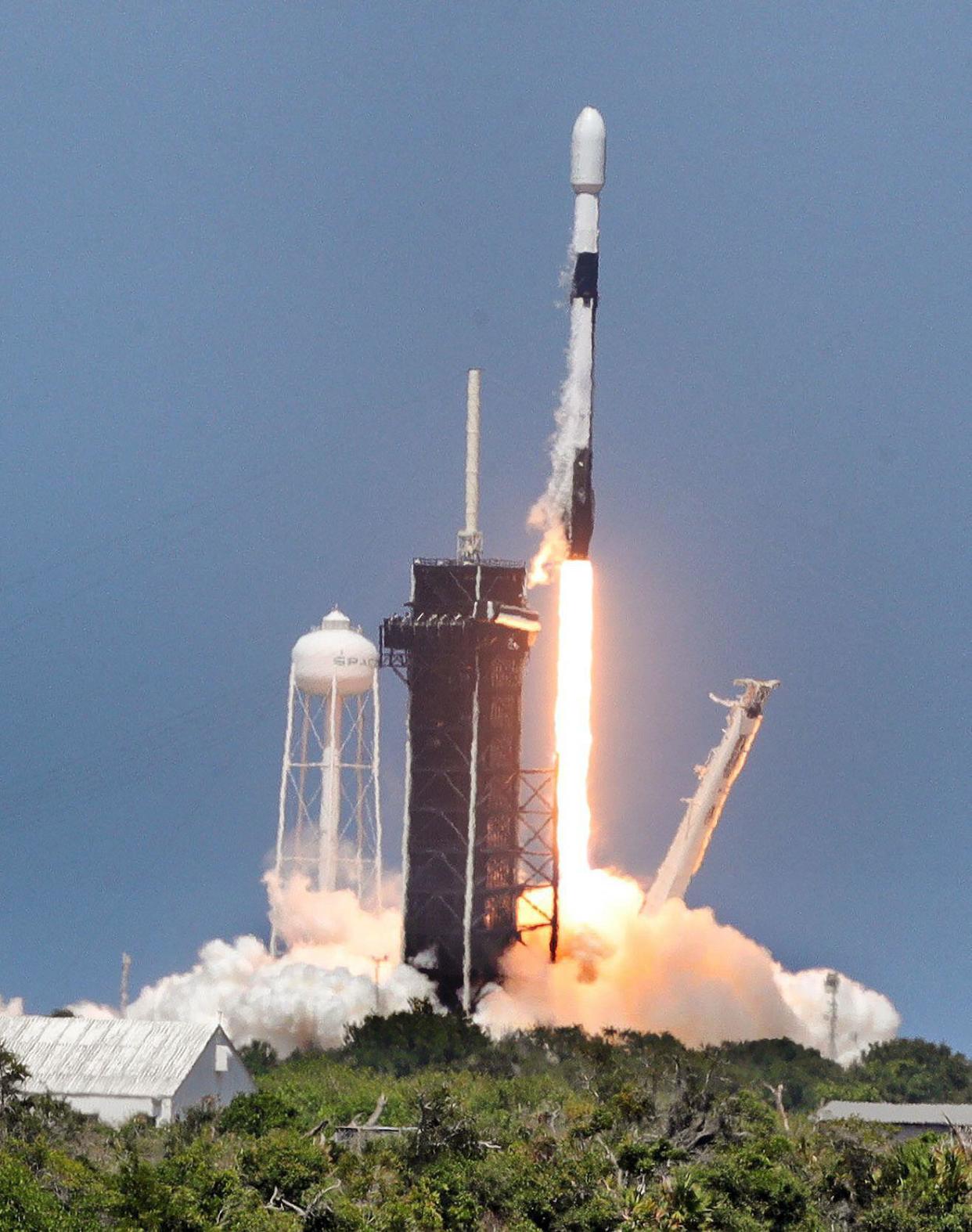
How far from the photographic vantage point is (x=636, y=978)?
363ft

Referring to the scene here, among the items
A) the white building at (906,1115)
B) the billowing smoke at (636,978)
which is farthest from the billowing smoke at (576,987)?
the white building at (906,1115)

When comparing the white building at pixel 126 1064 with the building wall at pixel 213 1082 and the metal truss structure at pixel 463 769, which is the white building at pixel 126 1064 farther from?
the metal truss structure at pixel 463 769

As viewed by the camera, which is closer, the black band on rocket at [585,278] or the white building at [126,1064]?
the white building at [126,1064]

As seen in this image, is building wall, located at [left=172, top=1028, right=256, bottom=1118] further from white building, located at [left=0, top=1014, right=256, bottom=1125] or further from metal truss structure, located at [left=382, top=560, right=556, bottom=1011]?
metal truss structure, located at [left=382, top=560, right=556, bottom=1011]

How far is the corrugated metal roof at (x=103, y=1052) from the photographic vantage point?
91.8 m

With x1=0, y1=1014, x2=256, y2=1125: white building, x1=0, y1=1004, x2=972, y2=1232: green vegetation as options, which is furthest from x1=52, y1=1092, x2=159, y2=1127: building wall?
x1=0, y1=1004, x2=972, y2=1232: green vegetation

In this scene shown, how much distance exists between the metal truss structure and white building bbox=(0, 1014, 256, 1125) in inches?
651

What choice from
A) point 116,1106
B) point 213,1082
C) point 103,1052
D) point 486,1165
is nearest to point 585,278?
point 213,1082

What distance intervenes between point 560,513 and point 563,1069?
1929cm

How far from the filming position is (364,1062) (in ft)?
342

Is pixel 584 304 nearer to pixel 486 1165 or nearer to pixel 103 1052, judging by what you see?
pixel 103 1052

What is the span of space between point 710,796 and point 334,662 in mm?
15803

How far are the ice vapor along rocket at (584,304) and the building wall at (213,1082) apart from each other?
21864 mm

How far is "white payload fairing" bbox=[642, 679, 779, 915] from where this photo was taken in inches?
4178
